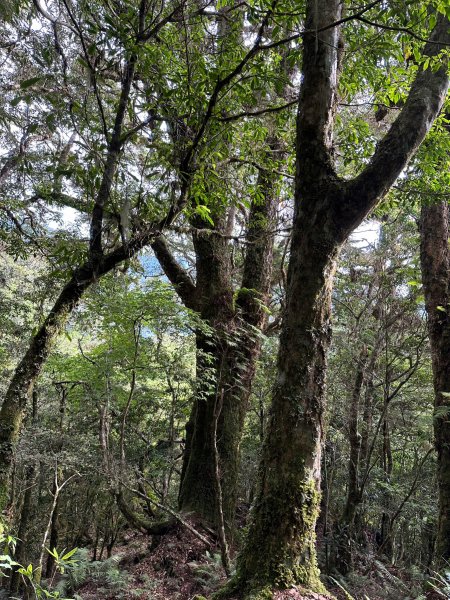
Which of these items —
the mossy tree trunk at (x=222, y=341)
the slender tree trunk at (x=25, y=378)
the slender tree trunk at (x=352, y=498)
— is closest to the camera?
the slender tree trunk at (x=25, y=378)

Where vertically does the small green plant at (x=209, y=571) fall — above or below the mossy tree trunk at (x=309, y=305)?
below

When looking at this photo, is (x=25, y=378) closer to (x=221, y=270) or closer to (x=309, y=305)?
(x=309, y=305)

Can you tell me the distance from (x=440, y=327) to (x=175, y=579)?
14.1ft

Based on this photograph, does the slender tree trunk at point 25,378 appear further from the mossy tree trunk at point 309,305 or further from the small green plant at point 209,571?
the mossy tree trunk at point 309,305

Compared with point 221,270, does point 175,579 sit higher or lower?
lower

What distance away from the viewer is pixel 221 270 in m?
6.67

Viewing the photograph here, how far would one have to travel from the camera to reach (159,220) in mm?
4090

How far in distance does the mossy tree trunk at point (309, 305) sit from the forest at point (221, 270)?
0.02 metres

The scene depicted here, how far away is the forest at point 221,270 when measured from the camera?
9.77 feet

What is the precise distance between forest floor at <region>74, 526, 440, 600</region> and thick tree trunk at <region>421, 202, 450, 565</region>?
0.80m

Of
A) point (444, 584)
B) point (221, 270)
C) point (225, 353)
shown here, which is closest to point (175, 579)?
point (225, 353)

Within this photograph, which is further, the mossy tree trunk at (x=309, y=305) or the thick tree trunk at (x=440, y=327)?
the thick tree trunk at (x=440, y=327)

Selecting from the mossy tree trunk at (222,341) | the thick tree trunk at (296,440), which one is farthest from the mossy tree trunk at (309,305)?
the mossy tree trunk at (222,341)

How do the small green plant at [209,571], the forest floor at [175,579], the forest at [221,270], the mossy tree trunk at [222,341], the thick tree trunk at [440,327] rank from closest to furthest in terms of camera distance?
1. the forest at [221,270]
2. the small green plant at [209,571]
3. the forest floor at [175,579]
4. the thick tree trunk at [440,327]
5. the mossy tree trunk at [222,341]
